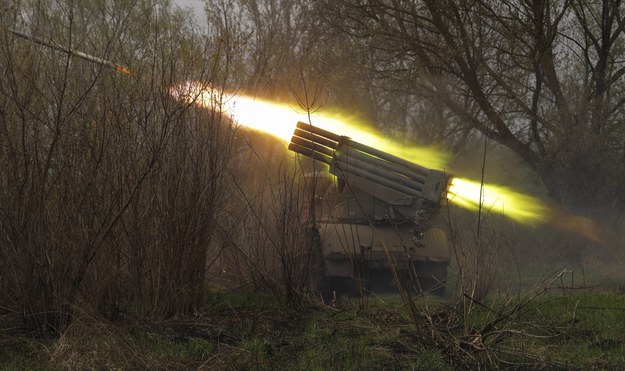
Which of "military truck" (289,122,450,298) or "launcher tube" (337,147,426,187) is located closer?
"military truck" (289,122,450,298)

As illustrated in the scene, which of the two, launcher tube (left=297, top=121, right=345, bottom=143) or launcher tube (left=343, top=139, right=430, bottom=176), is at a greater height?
launcher tube (left=297, top=121, right=345, bottom=143)

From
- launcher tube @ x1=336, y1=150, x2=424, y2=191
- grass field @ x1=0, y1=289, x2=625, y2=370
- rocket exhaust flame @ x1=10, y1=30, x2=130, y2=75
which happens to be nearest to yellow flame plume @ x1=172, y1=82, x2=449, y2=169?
rocket exhaust flame @ x1=10, y1=30, x2=130, y2=75

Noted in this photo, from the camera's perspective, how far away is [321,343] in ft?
19.0

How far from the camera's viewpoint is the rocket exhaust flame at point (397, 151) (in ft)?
21.5

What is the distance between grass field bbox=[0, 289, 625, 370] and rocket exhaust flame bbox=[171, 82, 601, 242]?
1.15 metres

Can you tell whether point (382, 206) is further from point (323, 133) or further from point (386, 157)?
point (323, 133)

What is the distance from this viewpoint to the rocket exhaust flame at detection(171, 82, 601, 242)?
21.5ft

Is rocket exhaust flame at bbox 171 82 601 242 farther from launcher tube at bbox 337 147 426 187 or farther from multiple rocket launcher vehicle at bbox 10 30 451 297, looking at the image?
launcher tube at bbox 337 147 426 187

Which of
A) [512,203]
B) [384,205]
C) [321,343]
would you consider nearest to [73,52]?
[321,343]

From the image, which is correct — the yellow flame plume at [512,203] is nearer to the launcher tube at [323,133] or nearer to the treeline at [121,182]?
the launcher tube at [323,133]

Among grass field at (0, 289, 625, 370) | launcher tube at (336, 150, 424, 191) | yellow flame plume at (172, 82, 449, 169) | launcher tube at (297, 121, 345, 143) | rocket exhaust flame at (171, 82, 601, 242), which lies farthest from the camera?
launcher tube at (336, 150, 424, 191)

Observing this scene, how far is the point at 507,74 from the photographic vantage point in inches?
682

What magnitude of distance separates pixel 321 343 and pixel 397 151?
10395 millimetres

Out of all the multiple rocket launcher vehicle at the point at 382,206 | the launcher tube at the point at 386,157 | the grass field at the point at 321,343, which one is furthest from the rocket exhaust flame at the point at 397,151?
the grass field at the point at 321,343
